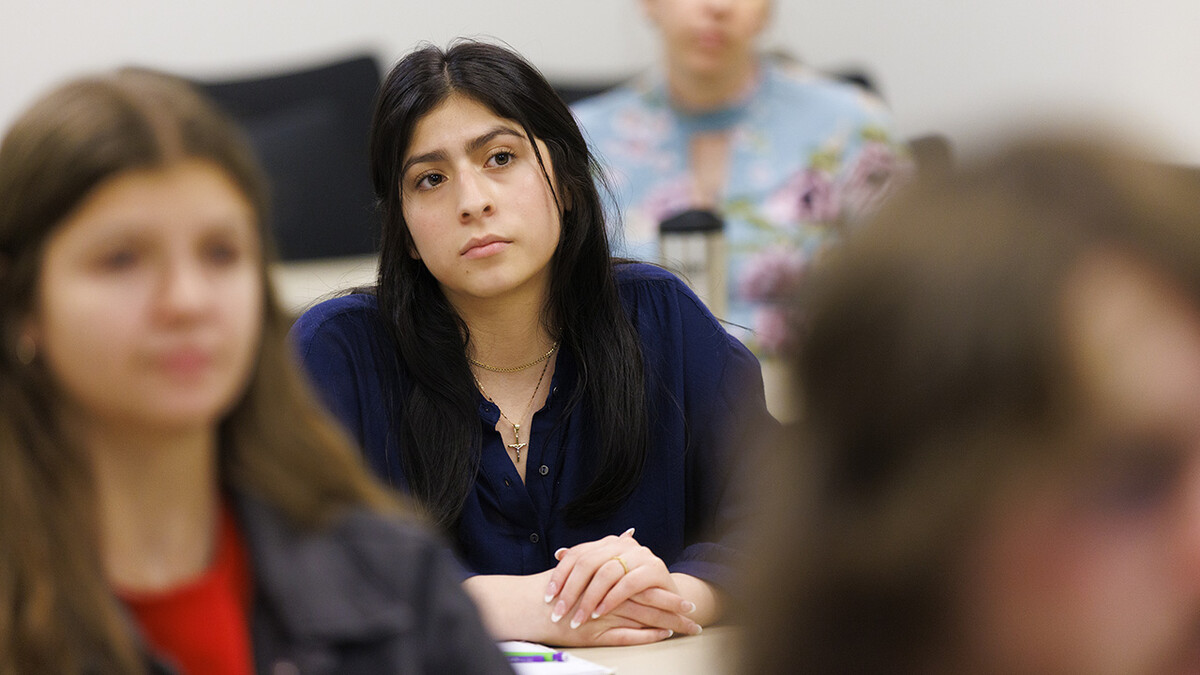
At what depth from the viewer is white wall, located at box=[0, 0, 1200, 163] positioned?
3396 millimetres

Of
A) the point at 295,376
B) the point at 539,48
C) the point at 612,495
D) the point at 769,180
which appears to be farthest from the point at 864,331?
the point at 539,48

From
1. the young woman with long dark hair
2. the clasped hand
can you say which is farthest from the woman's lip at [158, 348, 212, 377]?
the young woman with long dark hair

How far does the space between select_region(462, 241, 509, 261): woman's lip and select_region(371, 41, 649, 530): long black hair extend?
0.39ft

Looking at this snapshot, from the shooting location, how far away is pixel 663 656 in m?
1.35

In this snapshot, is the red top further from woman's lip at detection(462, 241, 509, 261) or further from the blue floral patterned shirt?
the blue floral patterned shirt

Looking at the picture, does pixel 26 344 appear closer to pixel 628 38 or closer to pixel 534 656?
pixel 534 656

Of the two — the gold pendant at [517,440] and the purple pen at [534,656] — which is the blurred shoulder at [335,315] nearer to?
the gold pendant at [517,440]

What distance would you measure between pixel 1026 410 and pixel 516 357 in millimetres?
1346

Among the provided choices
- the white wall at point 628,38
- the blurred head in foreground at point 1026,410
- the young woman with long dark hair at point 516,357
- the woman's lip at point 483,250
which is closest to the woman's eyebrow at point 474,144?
the young woman with long dark hair at point 516,357

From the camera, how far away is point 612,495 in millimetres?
1695

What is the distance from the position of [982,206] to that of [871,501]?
0.12 meters

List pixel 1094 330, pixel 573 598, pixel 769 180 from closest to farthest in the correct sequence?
pixel 1094 330 → pixel 573 598 → pixel 769 180

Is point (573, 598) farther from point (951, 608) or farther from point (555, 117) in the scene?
point (951, 608)

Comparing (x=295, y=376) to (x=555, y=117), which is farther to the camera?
(x=555, y=117)
